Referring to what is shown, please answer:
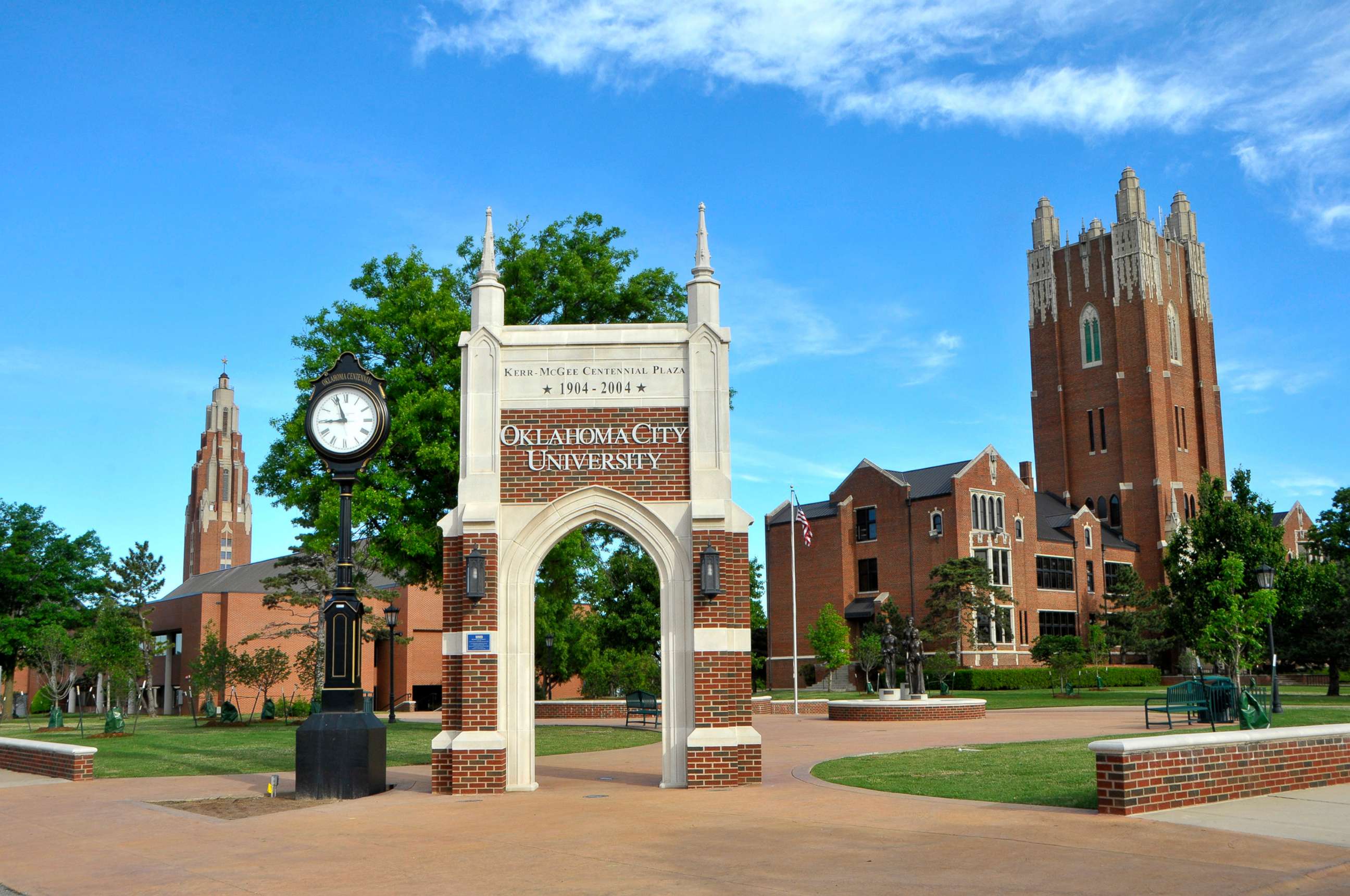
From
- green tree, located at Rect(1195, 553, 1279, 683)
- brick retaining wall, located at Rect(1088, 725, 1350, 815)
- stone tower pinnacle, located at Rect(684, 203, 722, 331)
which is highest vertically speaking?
stone tower pinnacle, located at Rect(684, 203, 722, 331)

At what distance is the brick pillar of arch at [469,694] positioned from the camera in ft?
45.2

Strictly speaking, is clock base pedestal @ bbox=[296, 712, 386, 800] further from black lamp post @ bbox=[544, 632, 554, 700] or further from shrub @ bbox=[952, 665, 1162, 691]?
shrub @ bbox=[952, 665, 1162, 691]

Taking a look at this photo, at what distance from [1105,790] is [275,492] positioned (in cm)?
2507

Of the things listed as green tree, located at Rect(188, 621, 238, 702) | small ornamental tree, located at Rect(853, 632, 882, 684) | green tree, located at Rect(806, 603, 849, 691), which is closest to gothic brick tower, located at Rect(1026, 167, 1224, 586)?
green tree, located at Rect(806, 603, 849, 691)

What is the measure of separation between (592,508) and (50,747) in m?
9.77

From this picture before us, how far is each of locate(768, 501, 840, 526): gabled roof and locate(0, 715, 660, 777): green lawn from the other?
34908 millimetres

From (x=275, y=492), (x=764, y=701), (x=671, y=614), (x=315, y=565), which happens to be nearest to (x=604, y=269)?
(x=275, y=492)

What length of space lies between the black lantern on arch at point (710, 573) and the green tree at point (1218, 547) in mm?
21568

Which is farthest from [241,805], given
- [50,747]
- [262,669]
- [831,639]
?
[831,639]

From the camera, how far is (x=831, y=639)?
181 feet

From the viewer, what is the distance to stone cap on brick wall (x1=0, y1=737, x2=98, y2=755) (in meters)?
16.5

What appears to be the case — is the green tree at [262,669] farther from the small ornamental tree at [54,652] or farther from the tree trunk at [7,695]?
the tree trunk at [7,695]

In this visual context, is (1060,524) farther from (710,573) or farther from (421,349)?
(710,573)

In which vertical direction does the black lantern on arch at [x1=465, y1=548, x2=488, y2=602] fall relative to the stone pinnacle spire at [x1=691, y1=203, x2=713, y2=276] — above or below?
below
